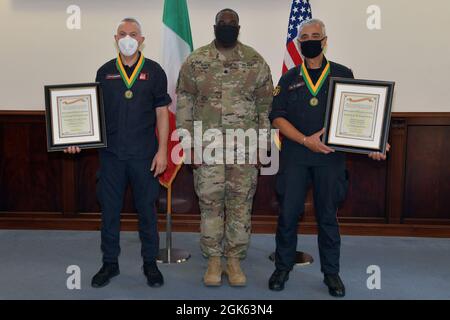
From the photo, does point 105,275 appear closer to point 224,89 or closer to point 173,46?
point 224,89

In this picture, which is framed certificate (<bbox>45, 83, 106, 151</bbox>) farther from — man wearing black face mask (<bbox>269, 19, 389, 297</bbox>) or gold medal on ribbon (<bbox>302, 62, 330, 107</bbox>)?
gold medal on ribbon (<bbox>302, 62, 330, 107</bbox>)

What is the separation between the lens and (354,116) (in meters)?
2.80

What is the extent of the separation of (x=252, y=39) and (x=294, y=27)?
512 mm

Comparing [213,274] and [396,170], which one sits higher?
[396,170]

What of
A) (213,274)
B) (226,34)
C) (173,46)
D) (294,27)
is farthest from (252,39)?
(213,274)

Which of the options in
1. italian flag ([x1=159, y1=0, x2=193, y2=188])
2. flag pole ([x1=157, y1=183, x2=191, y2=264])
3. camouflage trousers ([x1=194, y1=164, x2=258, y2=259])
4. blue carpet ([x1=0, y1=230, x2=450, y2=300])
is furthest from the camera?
italian flag ([x1=159, y1=0, x2=193, y2=188])

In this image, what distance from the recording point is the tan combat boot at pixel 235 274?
10.1ft

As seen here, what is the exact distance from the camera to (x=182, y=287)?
10.1 ft

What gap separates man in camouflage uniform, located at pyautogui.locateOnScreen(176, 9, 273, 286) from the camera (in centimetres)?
301

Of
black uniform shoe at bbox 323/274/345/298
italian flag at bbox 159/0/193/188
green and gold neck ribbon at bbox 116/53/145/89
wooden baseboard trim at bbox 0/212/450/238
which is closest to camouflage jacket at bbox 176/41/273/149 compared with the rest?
green and gold neck ribbon at bbox 116/53/145/89

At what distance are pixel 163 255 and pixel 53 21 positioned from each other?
216cm

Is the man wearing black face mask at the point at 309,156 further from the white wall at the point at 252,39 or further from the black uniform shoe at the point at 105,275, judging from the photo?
the white wall at the point at 252,39

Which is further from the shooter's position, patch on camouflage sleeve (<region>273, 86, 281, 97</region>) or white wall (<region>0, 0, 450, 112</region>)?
white wall (<region>0, 0, 450, 112</region>)

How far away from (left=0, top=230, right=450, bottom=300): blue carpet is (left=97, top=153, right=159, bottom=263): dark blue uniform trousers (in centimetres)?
27
